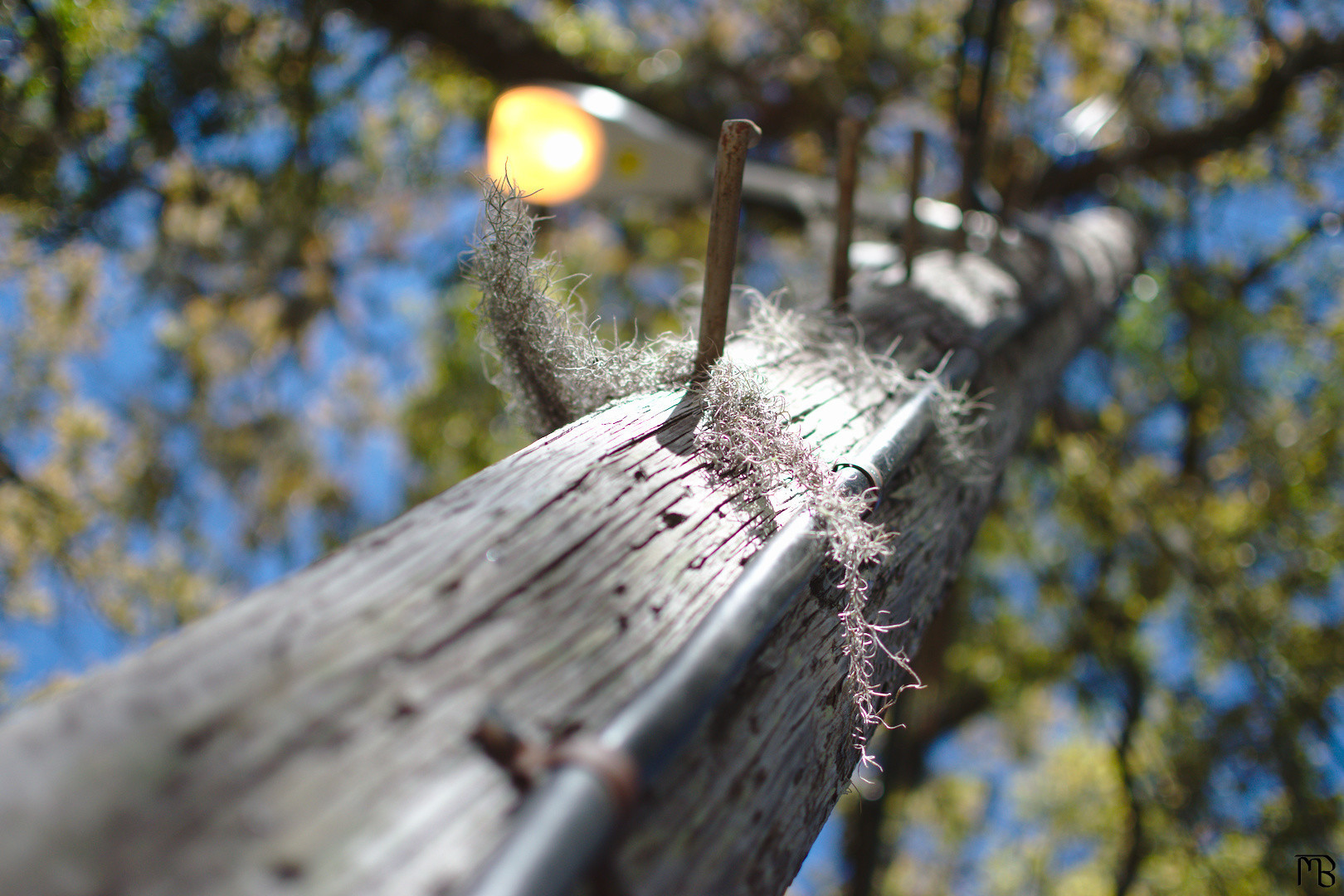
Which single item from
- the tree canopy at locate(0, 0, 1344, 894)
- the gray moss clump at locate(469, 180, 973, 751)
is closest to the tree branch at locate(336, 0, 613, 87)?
the tree canopy at locate(0, 0, 1344, 894)

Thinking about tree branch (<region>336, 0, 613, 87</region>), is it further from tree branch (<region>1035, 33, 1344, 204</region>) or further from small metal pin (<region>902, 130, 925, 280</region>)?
small metal pin (<region>902, 130, 925, 280</region>)

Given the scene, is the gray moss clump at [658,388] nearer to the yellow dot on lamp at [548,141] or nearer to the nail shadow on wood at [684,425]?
the nail shadow on wood at [684,425]

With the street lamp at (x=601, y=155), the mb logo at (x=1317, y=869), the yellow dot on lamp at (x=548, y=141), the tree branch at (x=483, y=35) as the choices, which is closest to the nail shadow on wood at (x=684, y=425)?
the street lamp at (x=601, y=155)

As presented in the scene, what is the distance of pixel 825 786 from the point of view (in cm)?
86

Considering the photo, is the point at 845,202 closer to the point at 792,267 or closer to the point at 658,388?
the point at 658,388

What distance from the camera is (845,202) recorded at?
4.75 ft

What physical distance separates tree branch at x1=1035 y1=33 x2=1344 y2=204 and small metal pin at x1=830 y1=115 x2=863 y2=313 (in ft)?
11.3

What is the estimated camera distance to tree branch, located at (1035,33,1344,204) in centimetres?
414

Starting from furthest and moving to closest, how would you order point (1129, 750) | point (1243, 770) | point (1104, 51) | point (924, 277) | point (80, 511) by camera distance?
point (1104, 51) → point (80, 511) → point (1243, 770) → point (1129, 750) → point (924, 277)

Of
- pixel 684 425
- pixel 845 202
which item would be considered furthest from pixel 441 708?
pixel 845 202

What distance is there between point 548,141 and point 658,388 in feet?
7.02

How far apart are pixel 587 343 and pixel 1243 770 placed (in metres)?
4.62

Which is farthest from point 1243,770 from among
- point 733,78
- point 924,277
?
point 733,78

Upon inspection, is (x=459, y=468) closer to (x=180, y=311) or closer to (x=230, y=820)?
(x=180, y=311)
